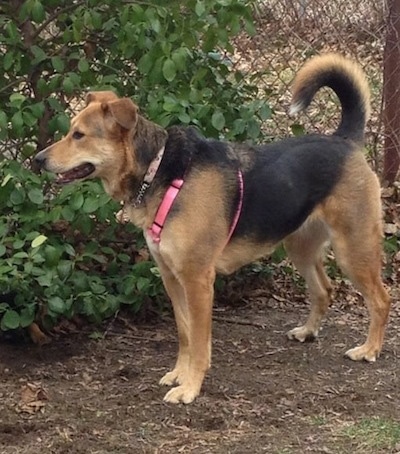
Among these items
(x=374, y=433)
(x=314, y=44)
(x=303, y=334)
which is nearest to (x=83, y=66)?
(x=303, y=334)

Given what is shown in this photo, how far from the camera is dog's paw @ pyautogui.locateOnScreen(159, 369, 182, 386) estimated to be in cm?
457

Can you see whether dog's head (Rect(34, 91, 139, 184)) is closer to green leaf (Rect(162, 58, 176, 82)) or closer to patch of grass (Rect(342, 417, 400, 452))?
green leaf (Rect(162, 58, 176, 82))

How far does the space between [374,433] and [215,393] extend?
0.81m

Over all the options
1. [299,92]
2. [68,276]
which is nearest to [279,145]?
[299,92]

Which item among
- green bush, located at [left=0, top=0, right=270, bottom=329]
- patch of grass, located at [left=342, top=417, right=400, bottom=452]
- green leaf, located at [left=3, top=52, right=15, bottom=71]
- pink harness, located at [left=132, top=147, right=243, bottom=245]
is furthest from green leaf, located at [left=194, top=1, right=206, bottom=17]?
patch of grass, located at [left=342, top=417, right=400, bottom=452]

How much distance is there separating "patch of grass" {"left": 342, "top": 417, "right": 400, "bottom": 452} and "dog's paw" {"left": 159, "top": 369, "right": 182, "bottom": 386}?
2.92ft

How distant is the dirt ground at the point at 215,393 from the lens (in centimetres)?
397

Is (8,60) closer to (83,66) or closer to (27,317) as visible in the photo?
(83,66)

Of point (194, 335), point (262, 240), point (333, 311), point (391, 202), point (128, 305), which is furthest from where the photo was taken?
point (391, 202)

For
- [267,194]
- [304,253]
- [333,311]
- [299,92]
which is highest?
[299,92]

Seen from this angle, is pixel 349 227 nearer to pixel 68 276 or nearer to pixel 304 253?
pixel 304 253

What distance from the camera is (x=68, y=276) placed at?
4.85m

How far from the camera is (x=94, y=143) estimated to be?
13.8 ft

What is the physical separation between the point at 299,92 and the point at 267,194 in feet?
1.98
